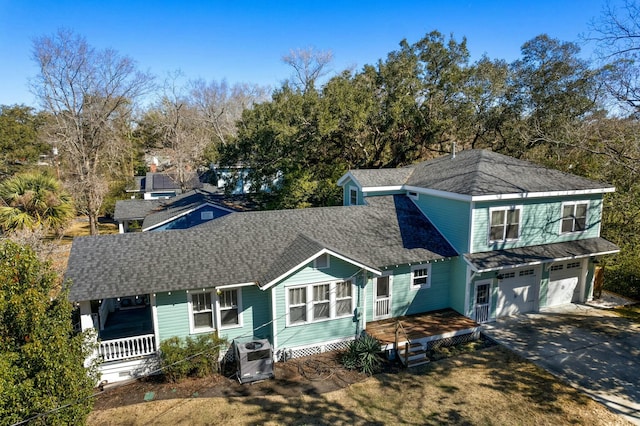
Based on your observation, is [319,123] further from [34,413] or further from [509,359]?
[34,413]

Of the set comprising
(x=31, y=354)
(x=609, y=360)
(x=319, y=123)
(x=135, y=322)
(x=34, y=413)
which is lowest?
(x=609, y=360)

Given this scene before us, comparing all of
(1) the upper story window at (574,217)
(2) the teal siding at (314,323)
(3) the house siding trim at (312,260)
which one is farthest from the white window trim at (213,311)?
(1) the upper story window at (574,217)

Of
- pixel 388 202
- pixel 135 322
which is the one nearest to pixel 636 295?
pixel 388 202

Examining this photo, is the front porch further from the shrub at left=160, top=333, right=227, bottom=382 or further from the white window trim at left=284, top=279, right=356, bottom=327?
the shrub at left=160, top=333, right=227, bottom=382

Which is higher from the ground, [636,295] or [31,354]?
[31,354]

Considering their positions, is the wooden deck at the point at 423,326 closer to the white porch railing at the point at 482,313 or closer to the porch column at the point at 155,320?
the white porch railing at the point at 482,313
